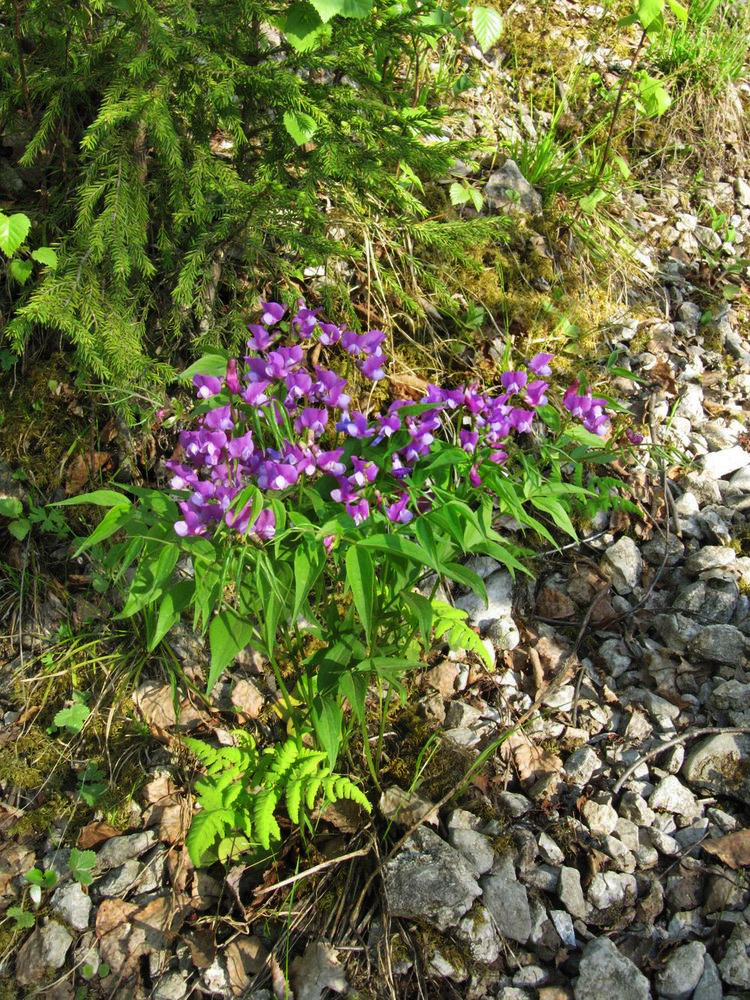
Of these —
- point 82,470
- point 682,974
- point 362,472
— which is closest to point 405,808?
→ point 682,974

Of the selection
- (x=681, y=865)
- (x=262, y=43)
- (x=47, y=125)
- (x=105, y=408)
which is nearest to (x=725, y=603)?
(x=681, y=865)

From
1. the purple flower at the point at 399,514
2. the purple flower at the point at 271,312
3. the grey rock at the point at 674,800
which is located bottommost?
the grey rock at the point at 674,800

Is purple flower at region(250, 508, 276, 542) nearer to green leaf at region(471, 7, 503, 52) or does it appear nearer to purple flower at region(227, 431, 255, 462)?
purple flower at region(227, 431, 255, 462)

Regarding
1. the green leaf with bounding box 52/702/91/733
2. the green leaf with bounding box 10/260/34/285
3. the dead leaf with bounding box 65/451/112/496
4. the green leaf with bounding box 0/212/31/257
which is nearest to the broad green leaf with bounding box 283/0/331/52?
the green leaf with bounding box 0/212/31/257

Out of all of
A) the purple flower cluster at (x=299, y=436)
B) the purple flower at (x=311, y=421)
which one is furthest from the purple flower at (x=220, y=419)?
the purple flower at (x=311, y=421)

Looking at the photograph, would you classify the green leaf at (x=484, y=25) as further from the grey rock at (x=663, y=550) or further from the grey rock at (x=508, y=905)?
the grey rock at (x=508, y=905)

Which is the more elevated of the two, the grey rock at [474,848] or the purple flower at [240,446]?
the purple flower at [240,446]

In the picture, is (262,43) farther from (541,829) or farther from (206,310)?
(541,829)
